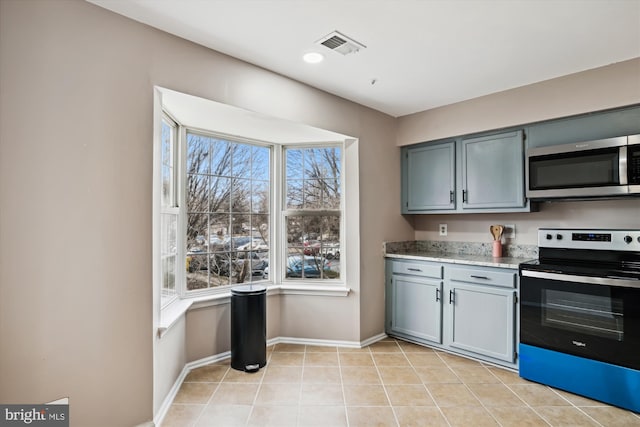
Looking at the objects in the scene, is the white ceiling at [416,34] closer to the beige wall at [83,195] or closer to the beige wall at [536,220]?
the beige wall at [83,195]

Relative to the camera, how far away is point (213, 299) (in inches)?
117

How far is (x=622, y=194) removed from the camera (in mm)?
2484

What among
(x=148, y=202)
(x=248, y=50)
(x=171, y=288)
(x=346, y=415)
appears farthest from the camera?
(x=171, y=288)

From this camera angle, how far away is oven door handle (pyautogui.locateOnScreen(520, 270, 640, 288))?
7.42 ft

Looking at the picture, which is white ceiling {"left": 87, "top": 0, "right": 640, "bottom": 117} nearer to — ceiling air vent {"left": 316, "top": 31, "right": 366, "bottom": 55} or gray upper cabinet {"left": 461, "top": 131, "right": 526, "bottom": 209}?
ceiling air vent {"left": 316, "top": 31, "right": 366, "bottom": 55}

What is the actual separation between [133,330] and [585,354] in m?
3.00

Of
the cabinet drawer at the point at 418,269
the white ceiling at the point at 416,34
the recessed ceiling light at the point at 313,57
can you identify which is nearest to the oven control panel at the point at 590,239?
the cabinet drawer at the point at 418,269

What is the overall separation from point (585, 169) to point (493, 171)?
0.72 metres

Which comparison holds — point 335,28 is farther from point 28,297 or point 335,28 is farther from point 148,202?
point 28,297

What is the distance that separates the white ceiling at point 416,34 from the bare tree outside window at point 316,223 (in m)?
1.00

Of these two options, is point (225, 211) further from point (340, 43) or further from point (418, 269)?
point (418, 269)

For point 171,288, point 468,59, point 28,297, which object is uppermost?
point 468,59

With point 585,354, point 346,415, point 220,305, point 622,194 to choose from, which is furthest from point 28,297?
point 622,194

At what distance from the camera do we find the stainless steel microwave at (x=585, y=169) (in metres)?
2.44
